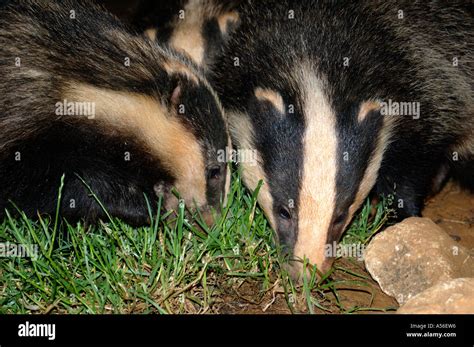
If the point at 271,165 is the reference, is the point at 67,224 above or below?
below

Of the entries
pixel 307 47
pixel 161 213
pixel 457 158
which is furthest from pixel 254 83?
pixel 457 158

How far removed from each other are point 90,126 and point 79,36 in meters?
0.55

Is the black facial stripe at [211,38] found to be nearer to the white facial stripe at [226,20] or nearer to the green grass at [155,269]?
the white facial stripe at [226,20]

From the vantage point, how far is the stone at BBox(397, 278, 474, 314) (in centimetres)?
379

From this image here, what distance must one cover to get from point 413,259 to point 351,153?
74 cm

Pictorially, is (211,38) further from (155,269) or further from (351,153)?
(155,269)

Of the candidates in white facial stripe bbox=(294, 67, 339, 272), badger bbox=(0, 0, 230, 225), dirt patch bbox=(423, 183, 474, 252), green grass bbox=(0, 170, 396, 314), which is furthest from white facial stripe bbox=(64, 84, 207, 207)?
dirt patch bbox=(423, 183, 474, 252)

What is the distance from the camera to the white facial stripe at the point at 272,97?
4.67 m

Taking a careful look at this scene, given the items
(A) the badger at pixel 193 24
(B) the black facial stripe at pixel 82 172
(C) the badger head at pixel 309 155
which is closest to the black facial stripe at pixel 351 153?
(C) the badger head at pixel 309 155

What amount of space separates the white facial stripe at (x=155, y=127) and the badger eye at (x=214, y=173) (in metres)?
0.05
